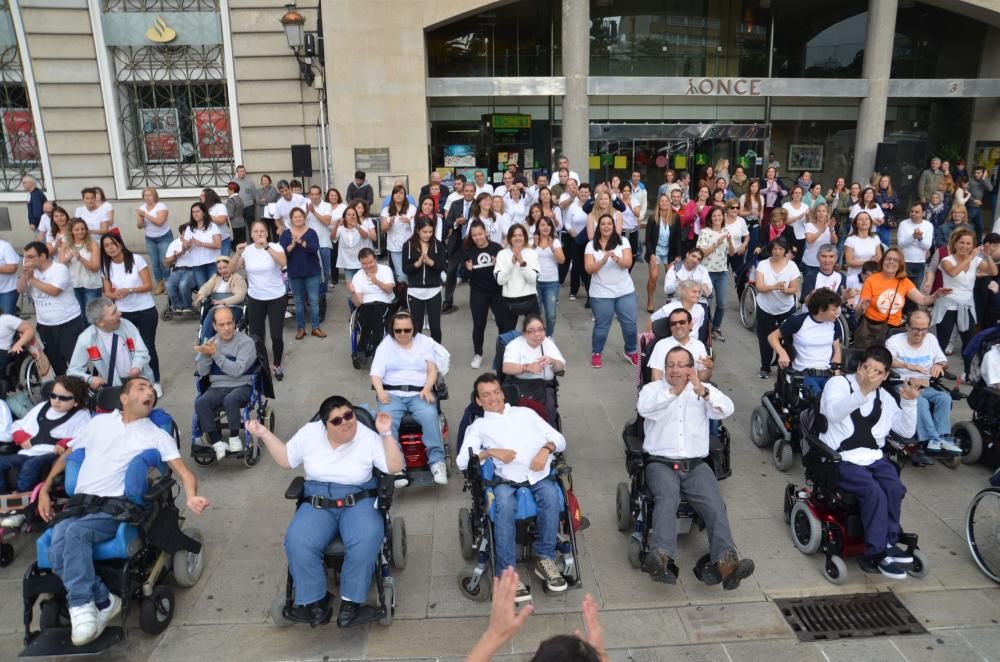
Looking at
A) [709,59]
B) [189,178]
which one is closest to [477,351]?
[189,178]

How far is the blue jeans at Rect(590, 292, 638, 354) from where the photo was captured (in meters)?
8.53

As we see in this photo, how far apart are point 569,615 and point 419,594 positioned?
0.97 m

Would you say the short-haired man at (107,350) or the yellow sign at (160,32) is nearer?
the short-haired man at (107,350)

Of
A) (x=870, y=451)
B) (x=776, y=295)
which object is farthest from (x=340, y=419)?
(x=776, y=295)

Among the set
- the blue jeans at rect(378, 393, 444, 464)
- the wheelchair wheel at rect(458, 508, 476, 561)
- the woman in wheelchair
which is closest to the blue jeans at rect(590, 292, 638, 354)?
the blue jeans at rect(378, 393, 444, 464)

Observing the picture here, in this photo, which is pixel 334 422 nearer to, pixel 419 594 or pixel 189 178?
pixel 419 594

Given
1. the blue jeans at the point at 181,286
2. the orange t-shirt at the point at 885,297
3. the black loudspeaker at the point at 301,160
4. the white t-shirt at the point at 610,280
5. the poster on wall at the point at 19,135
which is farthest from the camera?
the poster on wall at the point at 19,135

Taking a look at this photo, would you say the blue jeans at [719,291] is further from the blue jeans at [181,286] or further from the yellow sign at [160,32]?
the yellow sign at [160,32]

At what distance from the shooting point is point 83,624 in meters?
4.00

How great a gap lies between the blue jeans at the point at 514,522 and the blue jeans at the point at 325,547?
71cm

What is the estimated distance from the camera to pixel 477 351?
8797 mm

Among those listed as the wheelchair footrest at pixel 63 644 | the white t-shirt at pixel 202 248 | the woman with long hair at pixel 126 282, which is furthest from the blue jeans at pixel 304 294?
the wheelchair footrest at pixel 63 644

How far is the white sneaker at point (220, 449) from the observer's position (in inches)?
249

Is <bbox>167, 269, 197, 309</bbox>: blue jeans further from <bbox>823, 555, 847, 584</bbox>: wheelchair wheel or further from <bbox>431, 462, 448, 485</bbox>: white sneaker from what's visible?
<bbox>823, 555, 847, 584</bbox>: wheelchair wheel
